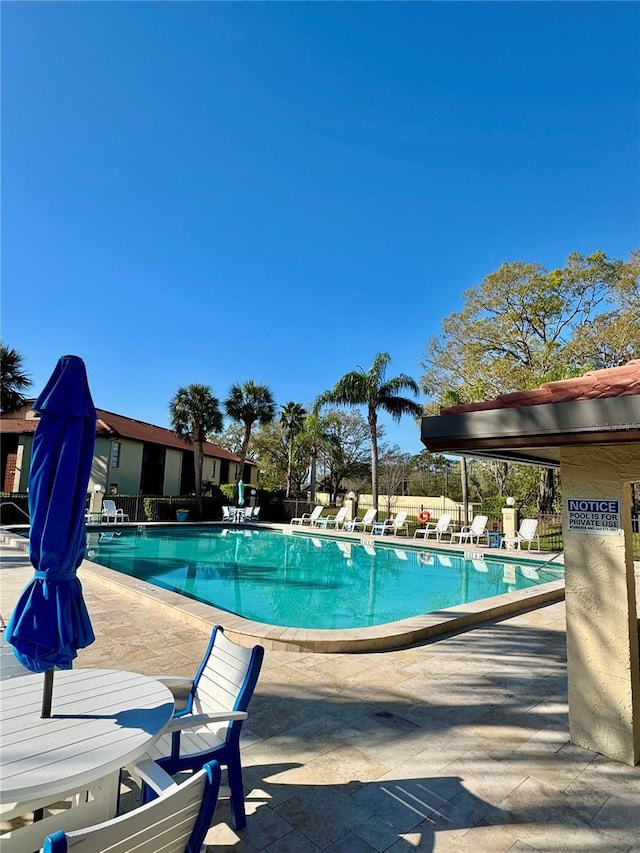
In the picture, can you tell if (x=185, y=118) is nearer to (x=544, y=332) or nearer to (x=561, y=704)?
(x=561, y=704)

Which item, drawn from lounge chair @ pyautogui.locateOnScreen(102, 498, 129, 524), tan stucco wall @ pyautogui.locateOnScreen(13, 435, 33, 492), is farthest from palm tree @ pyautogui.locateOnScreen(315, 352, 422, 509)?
tan stucco wall @ pyautogui.locateOnScreen(13, 435, 33, 492)

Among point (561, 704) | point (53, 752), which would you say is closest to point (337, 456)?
point (561, 704)

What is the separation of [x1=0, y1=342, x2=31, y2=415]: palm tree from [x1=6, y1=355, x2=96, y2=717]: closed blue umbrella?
2174 centimetres

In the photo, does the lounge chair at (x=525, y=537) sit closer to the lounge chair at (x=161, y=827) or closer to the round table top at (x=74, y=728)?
the round table top at (x=74, y=728)

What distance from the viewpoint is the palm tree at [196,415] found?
25.5 m

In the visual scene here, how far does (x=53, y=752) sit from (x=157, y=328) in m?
19.1

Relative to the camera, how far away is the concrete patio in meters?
2.33

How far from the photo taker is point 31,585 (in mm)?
2193

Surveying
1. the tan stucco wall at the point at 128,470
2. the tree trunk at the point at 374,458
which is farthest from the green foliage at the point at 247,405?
the tree trunk at the point at 374,458

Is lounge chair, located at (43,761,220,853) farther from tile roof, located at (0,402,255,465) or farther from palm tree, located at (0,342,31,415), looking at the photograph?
palm tree, located at (0,342,31,415)

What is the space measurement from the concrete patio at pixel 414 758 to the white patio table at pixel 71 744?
770 millimetres

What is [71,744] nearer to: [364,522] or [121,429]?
[364,522]

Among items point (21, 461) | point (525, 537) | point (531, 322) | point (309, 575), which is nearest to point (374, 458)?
point (525, 537)

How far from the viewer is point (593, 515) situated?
3.25m
